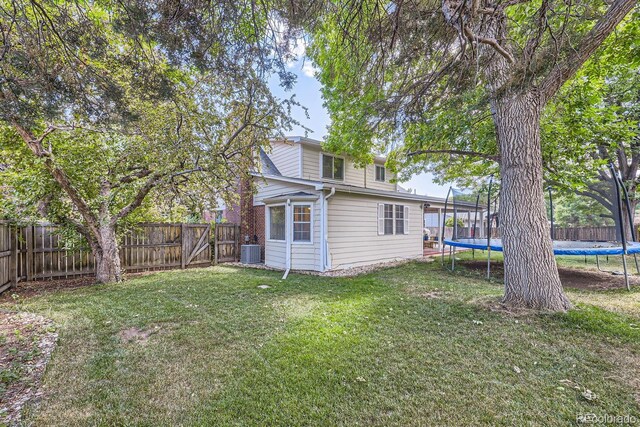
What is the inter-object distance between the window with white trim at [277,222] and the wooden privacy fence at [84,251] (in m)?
2.42

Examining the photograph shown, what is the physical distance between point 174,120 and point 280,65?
3763mm

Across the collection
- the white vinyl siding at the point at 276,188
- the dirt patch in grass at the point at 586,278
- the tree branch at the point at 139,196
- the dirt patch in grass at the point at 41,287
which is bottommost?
the dirt patch in grass at the point at 586,278

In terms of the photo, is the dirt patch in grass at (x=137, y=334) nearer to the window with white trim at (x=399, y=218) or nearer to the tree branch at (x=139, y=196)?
the tree branch at (x=139, y=196)

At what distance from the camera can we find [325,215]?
8.73 m

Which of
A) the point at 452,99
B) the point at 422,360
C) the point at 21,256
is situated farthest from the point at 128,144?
the point at 422,360

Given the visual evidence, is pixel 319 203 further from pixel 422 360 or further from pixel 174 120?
pixel 422 360

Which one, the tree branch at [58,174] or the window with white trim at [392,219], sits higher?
the tree branch at [58,174]

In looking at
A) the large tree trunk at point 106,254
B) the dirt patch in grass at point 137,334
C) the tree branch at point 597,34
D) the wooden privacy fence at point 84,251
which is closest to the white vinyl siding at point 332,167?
the wooden privacy fence at point 84,251

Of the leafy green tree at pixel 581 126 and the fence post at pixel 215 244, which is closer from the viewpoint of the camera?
the leafy green tree at pixel 581 126

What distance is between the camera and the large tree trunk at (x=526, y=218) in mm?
4387

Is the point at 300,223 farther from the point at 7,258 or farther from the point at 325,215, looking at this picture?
the point at 7,258

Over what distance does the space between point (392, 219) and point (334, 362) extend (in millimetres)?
8841

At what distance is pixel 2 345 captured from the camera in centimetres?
340

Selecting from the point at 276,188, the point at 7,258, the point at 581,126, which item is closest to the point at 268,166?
the point at 276,188
